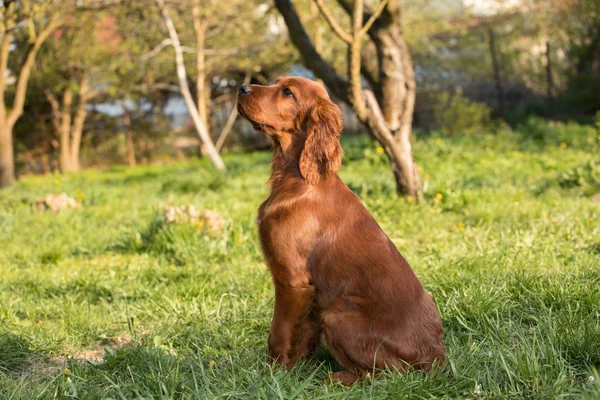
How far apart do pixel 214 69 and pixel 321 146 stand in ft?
43.9

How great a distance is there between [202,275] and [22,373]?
148 centimetres

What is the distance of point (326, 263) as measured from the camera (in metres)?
2.65

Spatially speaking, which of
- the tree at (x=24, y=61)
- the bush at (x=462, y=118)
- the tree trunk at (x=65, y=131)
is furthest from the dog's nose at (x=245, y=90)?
the tree trunk at (x=65, y=131)

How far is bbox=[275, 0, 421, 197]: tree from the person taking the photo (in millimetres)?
5934

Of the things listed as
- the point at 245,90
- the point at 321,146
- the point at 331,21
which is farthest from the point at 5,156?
the point at 321,146

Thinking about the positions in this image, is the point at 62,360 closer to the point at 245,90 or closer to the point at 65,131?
the point at 245,90

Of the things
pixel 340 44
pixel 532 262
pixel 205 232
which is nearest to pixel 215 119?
pixel 340 44

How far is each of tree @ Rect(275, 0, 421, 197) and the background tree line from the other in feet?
16.5

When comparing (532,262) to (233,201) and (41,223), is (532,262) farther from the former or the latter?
(41,223)

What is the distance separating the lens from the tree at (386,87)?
5934mm

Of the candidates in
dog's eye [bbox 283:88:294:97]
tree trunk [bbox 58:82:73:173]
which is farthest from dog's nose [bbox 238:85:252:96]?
tree trunk [bbox 58:82:73:173]

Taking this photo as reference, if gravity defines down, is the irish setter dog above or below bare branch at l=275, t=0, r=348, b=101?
below

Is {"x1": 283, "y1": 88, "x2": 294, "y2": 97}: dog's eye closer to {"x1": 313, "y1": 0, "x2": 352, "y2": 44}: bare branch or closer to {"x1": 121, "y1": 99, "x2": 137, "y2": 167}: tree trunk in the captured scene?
{"x1": 313, "y1": 0, "x2": 352, "y2": 44}: bare branch

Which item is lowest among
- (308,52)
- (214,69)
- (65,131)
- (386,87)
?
(65,131)
